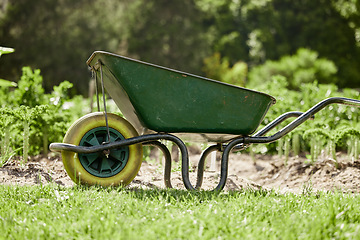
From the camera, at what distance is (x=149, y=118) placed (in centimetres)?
266

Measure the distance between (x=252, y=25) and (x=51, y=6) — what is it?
1133cm

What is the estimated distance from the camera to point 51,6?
17969 mm

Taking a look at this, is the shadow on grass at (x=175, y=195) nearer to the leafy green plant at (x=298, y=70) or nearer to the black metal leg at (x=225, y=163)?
the black metal leg at (x=225, y=163)

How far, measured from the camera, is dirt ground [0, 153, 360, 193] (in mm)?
3096

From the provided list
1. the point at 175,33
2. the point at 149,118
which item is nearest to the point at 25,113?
the point at 149,118

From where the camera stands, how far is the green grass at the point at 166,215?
5.83 feet

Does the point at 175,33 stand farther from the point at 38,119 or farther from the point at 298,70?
the point at 38,119

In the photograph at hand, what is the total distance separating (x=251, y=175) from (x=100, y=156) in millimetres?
2235

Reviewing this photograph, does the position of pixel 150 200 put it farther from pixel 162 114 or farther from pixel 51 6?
pixel 51 6

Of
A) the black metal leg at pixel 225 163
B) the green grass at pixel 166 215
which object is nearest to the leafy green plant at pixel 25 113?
the green grass at pixel 166 215

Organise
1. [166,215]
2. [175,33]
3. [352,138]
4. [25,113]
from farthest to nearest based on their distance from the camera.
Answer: [175,33] → [352,138] → [25,113] → [166,215]

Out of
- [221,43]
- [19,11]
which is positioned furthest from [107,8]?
[221,43]

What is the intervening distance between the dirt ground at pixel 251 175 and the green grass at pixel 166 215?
41 centimetres

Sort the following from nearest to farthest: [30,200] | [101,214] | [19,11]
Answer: [101,214] < [30,200] < [19,11]
